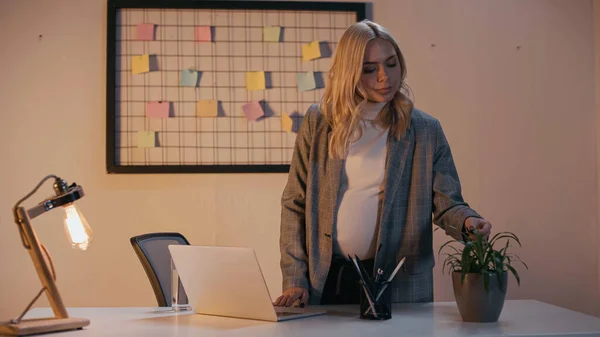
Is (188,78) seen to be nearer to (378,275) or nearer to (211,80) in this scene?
(211,80)

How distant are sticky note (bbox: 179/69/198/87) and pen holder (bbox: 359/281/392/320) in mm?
1886

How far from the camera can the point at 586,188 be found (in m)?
3.53

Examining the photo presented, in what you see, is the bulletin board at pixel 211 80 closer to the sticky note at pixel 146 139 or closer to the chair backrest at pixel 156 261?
the sticky note at pixel 146 139

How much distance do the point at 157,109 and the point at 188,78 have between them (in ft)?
0.67

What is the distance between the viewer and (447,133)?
3.49m

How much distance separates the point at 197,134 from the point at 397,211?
4.85 ft

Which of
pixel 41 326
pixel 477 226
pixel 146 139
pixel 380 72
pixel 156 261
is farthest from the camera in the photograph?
pixel 146 139

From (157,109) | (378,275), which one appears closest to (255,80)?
(157,109)

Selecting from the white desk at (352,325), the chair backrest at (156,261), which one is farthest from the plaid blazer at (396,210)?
the chair backrest at (156,261)

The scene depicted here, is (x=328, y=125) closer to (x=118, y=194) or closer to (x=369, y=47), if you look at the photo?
(x=369, y=47)

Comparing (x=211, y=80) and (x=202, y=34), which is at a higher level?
(x=202, y=34)

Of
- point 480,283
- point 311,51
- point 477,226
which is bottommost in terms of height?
point 480,283

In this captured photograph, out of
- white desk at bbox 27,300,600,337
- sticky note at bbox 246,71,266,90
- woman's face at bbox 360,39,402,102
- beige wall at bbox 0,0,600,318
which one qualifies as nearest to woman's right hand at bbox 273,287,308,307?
white desk at bbox 27,300,600,337

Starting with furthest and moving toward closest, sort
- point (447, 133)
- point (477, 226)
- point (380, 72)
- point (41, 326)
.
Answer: point (447, 133), point (380, 72), point (477, 226), point (41, 326)
